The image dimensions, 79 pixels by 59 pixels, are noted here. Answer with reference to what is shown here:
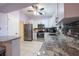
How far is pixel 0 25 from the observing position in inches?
90.7

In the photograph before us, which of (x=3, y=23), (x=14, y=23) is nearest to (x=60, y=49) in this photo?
(x=14, y=23)

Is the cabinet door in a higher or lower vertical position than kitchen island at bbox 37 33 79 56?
higher

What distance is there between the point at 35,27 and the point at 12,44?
1.67 ft

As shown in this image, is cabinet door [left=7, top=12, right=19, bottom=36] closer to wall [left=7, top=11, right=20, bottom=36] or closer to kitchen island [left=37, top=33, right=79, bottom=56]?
wall [left=7, top=11, right=20, bottom=36]

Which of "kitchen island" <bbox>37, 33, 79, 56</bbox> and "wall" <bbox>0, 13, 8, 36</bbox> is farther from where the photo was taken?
"wall" <bbox>0, 13, 8, 36</bbox>

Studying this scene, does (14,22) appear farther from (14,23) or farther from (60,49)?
(60,49)

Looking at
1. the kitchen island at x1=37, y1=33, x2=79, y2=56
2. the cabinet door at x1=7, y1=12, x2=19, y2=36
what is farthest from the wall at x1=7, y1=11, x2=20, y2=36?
the kitchen island at x1=37, y1=33, x2=79, y2=56

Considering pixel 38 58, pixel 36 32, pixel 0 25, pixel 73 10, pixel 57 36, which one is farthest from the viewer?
pixel 57 36

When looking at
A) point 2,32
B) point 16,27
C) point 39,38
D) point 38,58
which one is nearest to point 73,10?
point 38,58

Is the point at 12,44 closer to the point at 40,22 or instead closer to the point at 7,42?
the point at 7,42

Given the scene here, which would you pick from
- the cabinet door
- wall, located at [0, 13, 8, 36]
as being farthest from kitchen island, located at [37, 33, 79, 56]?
wall, located at [0, 13, 8, 36]

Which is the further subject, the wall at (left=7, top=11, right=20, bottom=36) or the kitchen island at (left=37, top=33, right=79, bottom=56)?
the wall at (left=7, top=11, right=20, bottom=36)

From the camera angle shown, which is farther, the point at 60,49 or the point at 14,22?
the point at 14,22

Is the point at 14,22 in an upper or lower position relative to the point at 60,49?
upper
